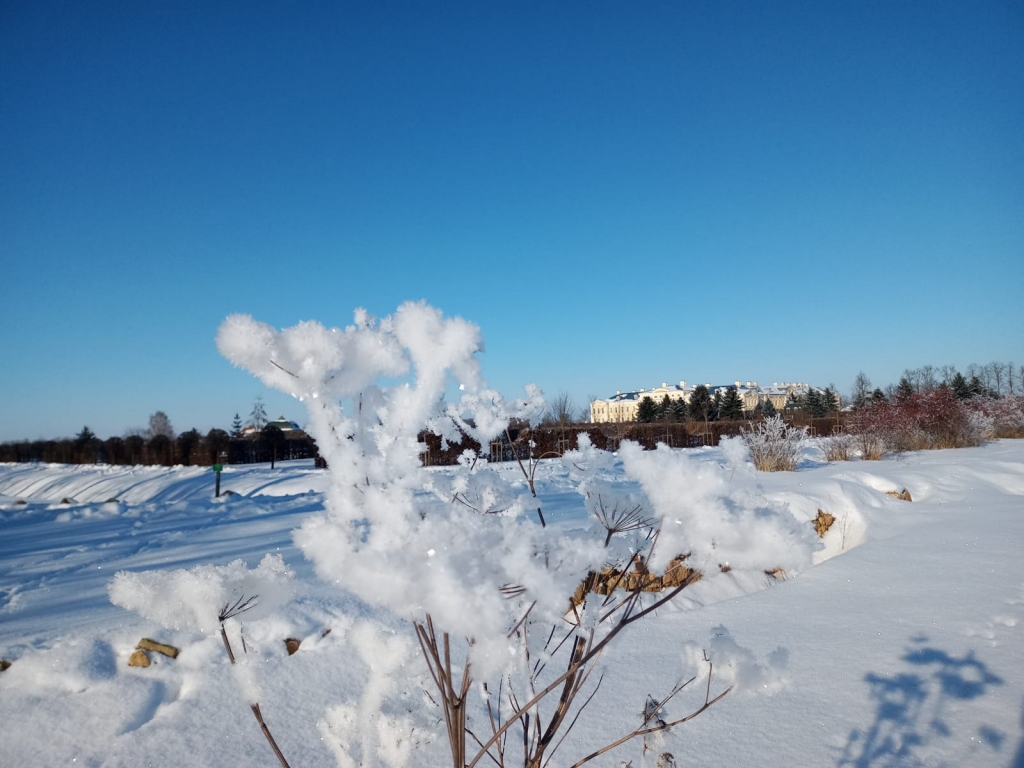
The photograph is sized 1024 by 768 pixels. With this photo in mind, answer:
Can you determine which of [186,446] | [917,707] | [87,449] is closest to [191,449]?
[186,446]

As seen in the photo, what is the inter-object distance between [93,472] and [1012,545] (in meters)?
24.3

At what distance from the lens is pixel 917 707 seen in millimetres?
2734

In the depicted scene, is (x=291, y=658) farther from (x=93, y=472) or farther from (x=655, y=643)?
(x=93, y=472)

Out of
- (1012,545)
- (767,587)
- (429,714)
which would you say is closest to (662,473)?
(429,714)

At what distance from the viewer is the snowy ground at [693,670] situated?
2463 mm

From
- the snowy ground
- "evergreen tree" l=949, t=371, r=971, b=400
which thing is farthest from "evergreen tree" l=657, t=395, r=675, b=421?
the snowy ground

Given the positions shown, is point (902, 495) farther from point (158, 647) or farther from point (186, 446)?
point (186, 446)

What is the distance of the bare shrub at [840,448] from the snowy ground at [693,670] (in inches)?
327

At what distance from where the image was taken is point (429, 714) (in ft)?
4.69

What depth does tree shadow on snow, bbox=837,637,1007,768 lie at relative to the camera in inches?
96.0

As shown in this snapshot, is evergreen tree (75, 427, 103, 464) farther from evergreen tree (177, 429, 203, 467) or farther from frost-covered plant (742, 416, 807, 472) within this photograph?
frost-covered plant (742, 416, 807, 472)

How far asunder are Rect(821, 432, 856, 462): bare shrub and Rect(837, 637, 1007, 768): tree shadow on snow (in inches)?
434

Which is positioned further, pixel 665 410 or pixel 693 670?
pixel 665 410

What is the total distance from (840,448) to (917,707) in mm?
11916
